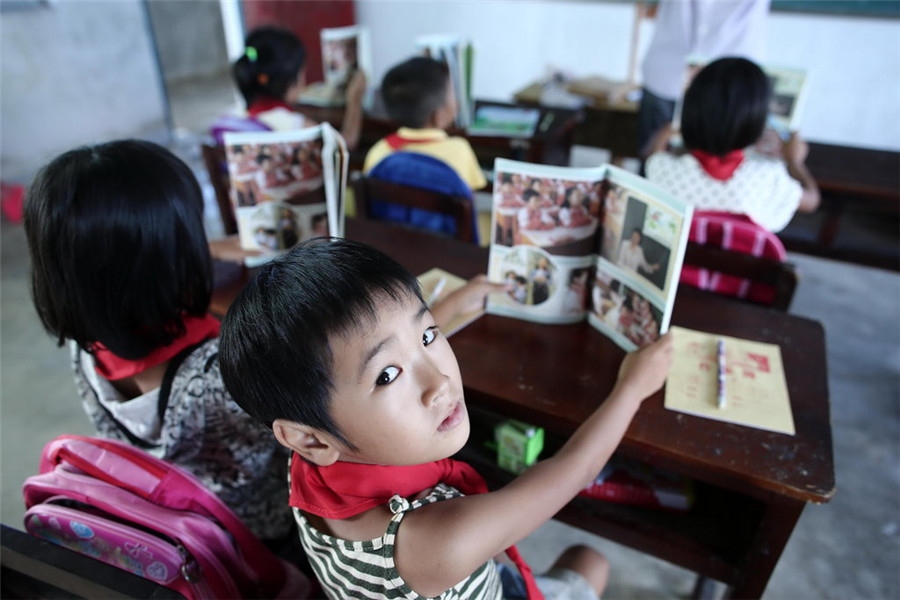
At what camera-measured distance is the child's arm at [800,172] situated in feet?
5.98

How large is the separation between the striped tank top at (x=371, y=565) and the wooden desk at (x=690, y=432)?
296 millimetres

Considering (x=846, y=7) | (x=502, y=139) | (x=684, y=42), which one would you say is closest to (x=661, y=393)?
(x=502, y=139)

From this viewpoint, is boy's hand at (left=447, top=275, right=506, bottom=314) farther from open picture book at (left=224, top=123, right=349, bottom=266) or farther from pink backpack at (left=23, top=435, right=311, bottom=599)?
pink backpack at (left=23, top=435, right=311, bottom=599)

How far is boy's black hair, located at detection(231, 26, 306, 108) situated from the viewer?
221cm

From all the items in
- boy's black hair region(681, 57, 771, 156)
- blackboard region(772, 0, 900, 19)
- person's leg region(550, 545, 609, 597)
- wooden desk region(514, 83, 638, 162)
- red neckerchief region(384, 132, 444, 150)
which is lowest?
person's leg region(550, 545, 609, 597)

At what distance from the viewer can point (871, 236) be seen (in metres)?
2.28

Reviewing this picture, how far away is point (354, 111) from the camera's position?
2525 mm

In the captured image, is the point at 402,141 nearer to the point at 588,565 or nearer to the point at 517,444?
the point at 517,444

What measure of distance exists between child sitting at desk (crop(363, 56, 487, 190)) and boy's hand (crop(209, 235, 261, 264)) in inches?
27.2

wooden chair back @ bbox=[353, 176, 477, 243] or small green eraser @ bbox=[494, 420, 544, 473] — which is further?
wooden chair back @ bbox=[353, 176, 477, 243]

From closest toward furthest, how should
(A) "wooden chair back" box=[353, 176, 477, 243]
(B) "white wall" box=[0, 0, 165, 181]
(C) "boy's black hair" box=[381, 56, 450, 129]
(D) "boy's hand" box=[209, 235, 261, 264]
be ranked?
(D) "boy's hand" box=[209, 235, 261, 264] < (A) "wooden chair back" box=[353, 176, 477, 243] < (C) "boy's black hair" box=[381, 56, 450, 129] < (B) "white wall" box=[0, 0, 165, 181]

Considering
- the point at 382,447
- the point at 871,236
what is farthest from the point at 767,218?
the point at 382,447

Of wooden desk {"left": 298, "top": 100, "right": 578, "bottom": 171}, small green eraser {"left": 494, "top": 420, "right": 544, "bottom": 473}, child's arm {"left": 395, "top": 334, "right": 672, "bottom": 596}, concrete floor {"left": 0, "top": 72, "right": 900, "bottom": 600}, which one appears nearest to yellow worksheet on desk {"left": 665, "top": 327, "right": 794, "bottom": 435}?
child's arm {"left": 395, "top": 334, "right": 672, "bottom": 596}

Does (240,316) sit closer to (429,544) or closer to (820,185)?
(429,544)
